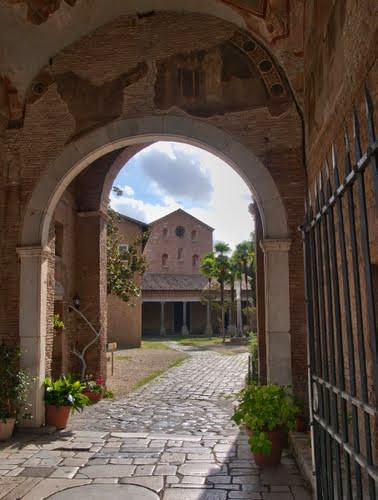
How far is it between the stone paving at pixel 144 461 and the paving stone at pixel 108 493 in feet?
0.03

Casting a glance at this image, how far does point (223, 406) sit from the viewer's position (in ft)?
34.0

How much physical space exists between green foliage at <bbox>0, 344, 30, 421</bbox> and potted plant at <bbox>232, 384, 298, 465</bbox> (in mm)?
3573

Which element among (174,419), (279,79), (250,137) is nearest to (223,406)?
(174,419)

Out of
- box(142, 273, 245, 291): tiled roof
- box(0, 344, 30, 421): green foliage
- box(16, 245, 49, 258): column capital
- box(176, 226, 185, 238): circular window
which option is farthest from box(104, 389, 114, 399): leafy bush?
box(176, 226, 185, 238): circular window

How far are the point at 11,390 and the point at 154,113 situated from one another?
5.15 metres

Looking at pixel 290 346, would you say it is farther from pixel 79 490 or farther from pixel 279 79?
pixel 279 79

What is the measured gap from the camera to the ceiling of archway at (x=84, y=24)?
299 inches

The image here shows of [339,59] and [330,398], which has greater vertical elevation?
[339,59]

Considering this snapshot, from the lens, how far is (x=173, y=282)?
142 ft

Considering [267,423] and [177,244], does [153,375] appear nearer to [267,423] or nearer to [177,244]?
[267,423]

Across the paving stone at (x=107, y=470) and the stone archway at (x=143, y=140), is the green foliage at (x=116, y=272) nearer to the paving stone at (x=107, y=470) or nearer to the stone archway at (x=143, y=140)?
the stone archway at (x=143, y=140)

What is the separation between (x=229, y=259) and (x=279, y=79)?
88.4 ft

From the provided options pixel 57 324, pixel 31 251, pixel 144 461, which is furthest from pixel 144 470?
pixel 57 324

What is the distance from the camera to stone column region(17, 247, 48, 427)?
7.95m
